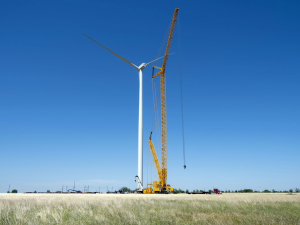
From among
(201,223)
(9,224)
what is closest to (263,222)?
(201,223)

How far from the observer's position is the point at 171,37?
10469 cm

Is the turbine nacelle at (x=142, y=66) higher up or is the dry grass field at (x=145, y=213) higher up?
the turbine nacelle at (x=142, y=66)

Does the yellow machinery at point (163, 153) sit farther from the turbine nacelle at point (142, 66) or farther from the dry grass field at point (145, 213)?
the dry grass field at point (145, 213)

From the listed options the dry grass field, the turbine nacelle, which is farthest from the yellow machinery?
the dry grass field

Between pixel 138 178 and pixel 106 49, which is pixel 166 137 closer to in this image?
pixel 138 178

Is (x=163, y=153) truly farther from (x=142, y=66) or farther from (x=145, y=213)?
(x=145, y=213)

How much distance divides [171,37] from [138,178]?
58800 millimetres

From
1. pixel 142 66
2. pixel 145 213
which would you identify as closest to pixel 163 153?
pixel 142 66

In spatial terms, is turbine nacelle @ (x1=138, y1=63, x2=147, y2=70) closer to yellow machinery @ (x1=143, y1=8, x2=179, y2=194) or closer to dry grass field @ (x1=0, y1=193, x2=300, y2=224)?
yellow machinery @ (x1=143, y1=8, x2=179, y2=194)

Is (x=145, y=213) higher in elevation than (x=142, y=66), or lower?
lower

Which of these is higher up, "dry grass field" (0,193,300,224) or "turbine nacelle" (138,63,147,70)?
"turbine nacelle" (138,63,147,70)

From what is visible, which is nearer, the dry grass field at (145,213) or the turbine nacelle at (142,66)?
the dry grass field at (145,213)

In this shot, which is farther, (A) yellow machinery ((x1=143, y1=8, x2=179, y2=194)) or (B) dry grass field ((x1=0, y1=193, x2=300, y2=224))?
(A) yellow machinery ((x1=143, y1=8, x2=179, y2=194))

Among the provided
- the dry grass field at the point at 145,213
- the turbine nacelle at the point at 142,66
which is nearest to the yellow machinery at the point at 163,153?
the turbine nacelle at the point at 142,66
